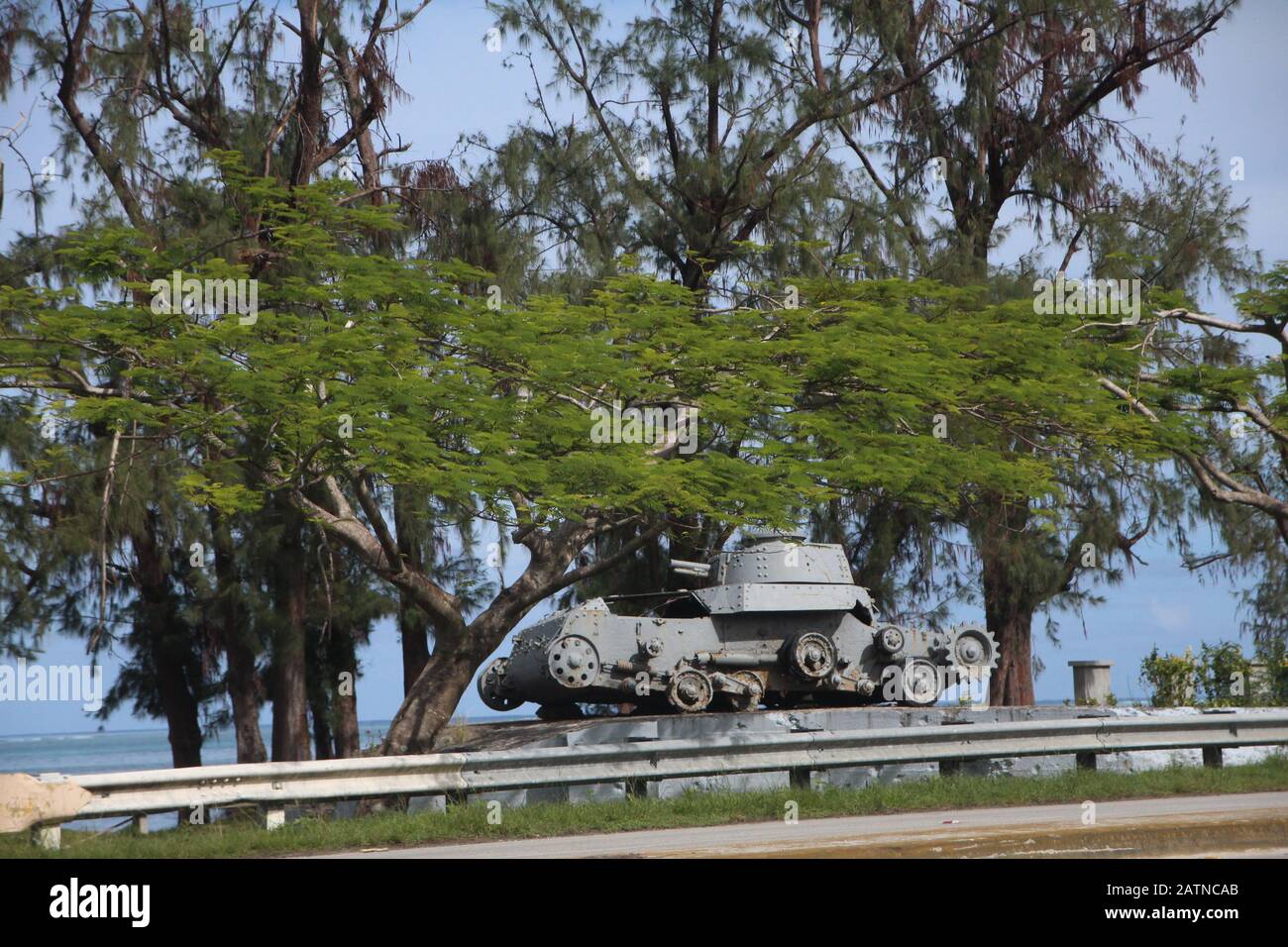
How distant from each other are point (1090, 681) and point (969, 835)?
1408 centimetres

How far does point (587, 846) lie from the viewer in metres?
10.2

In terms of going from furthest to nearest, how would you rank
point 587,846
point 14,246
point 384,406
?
point 14,246, point 384,406, point 587,846

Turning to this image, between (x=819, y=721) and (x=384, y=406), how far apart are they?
245 inches

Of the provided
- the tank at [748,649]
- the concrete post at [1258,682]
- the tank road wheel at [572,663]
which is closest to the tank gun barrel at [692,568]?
the tank at [748,649]

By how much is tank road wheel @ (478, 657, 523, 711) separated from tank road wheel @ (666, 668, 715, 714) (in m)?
3.08

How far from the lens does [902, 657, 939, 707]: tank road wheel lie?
62.3ft

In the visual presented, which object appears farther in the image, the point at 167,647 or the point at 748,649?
the point at 167,647

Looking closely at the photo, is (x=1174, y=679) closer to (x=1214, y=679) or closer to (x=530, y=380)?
(x=1214, y=679)

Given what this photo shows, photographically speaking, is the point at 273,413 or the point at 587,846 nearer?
the point at 587,846

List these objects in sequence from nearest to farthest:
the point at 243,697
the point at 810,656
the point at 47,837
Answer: the point at 47,837
the point at 810,656
the point at 243,697

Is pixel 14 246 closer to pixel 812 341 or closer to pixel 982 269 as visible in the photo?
pixel 812 341

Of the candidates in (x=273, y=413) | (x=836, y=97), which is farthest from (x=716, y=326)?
(x=836, y=97)

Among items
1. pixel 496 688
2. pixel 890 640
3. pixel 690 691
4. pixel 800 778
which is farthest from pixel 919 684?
pixel 496 688

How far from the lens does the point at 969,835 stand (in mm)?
9086
